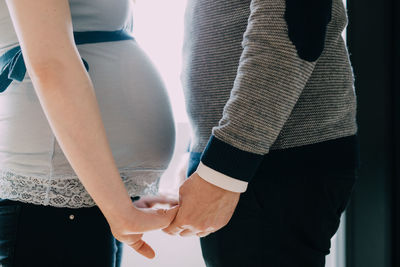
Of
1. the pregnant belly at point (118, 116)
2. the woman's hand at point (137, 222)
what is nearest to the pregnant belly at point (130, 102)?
the pregnant belly at point (118, 116)

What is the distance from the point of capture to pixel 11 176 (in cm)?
66

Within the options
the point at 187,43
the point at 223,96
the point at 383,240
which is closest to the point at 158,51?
the point at 187,43

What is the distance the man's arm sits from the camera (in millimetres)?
574

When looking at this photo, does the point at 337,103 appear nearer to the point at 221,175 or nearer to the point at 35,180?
the point at 221,175

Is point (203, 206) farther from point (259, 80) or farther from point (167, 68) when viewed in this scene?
point (167, 68)

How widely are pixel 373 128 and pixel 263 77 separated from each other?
951 mm

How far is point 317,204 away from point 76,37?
0.56m

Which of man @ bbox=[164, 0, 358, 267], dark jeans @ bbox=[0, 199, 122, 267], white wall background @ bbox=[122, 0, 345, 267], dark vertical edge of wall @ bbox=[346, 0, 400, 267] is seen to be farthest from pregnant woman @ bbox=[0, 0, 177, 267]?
dark vertical edge of wall @ bbox=[346, 0, 400, 267]

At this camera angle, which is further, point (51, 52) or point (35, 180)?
point (35, 180)

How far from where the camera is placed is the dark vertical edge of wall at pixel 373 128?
4.35 feet

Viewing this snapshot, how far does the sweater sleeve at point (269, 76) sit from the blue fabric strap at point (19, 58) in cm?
30

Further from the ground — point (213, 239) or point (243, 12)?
point (243, 12)

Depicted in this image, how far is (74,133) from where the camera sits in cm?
56

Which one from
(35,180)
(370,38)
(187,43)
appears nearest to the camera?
(35,180)
